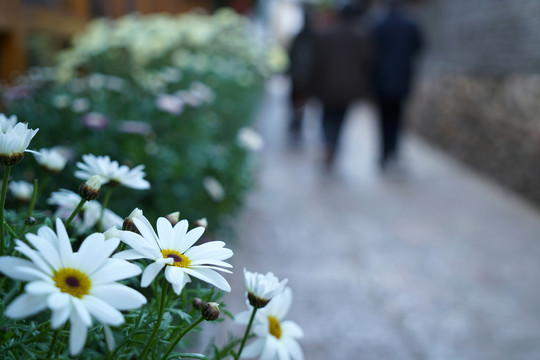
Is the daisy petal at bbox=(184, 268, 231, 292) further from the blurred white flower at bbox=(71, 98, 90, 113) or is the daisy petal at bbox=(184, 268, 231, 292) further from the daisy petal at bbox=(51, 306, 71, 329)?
the blurred white flower at bbox=(71, 98, 90, 113)

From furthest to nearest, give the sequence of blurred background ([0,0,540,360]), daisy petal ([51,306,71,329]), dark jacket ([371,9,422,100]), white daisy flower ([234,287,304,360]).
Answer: dark jacket ([371,9,422,100]), blurred background ([0,0,540,360]), white daisy flower ([234,287,304,360]), daisy petal ([51,306,71,329])

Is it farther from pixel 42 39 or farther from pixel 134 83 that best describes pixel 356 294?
pixel 42 39

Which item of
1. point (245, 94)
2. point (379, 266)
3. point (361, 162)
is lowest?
point (361, 162)

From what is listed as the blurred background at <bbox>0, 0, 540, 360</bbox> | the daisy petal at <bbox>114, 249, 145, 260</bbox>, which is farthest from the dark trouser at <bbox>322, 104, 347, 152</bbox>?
the daisy petal at <bbox>114, 249, 145, 260</bbox>

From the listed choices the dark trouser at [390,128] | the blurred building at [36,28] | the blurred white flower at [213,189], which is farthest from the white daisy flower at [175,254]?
the dark trouser at [390,128]

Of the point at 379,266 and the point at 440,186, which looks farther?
the point at 440,186

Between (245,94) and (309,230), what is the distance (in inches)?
74.0

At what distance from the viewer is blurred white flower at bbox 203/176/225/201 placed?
7.70ft

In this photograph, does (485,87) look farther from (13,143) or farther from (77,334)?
(77,334)

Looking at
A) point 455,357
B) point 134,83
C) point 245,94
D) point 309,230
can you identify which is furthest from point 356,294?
point 245,94

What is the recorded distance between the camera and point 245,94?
534cm

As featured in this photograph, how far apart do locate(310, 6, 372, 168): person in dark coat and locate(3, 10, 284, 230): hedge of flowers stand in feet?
4.88

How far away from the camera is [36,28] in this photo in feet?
12.7

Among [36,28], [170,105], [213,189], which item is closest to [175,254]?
[213,189]
